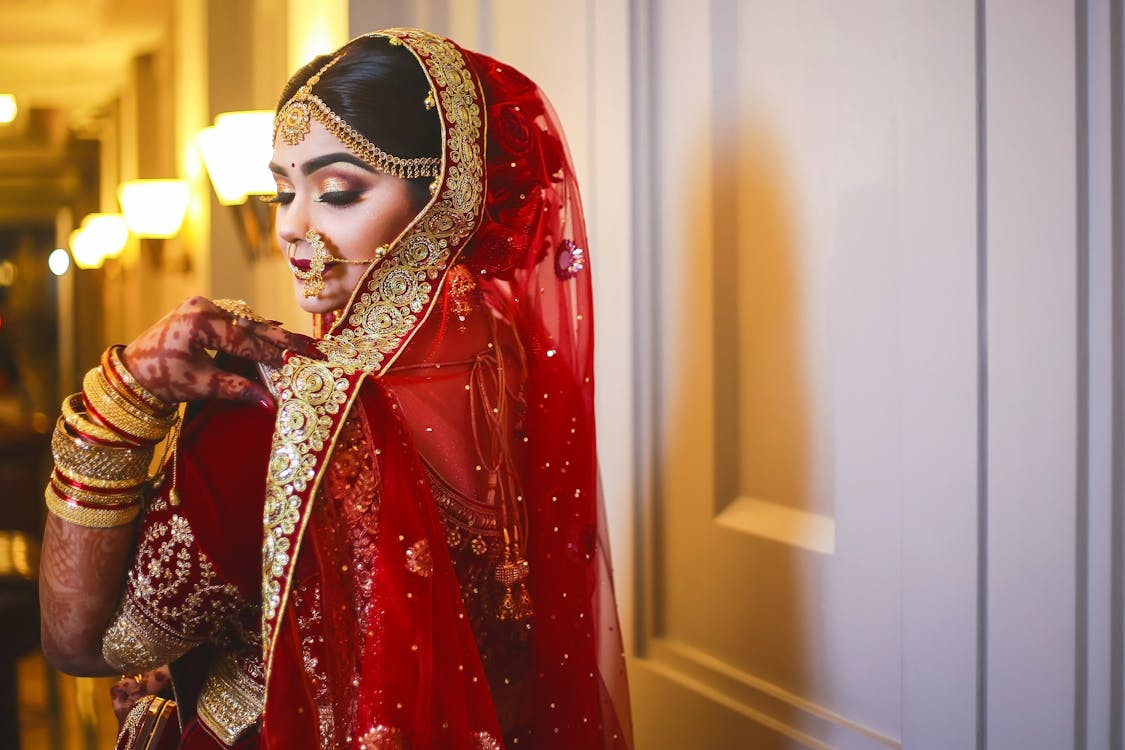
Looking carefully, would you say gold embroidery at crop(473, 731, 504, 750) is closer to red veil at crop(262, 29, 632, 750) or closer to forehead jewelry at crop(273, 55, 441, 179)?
red veil at crop(262, 29, 632, 750)

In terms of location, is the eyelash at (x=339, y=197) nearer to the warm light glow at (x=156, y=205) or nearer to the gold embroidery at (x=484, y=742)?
the gold embroidery at (x=484, y=742)

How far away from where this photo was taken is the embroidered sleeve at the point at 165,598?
796mm

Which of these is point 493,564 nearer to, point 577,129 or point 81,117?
point 577,129

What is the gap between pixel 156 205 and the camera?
3.74m

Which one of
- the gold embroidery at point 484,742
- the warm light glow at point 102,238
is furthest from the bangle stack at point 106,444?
the warm light glow at point 102,238

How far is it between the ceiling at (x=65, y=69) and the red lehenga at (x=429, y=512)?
170 inches

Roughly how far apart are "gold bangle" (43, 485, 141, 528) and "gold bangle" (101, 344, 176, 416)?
86mm

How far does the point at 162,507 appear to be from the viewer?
80 cm

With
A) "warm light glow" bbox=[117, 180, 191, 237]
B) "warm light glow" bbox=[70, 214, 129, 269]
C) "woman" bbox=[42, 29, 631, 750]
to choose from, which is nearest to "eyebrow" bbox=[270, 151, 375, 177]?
"woman" bbox=[42, 29, 631, 750]

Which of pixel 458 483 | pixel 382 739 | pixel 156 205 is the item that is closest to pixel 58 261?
pixel 156 205

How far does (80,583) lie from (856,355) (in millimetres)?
745

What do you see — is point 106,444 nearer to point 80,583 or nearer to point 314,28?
point 80,583

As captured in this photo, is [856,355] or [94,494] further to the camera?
[856,355]

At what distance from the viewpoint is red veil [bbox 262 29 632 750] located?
2.52 ft
